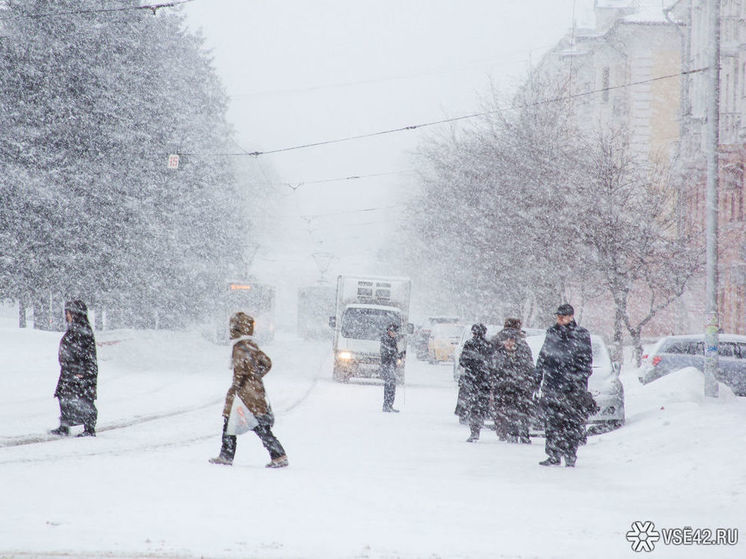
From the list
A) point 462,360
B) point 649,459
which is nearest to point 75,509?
point 649,459

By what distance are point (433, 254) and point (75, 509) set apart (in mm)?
51037

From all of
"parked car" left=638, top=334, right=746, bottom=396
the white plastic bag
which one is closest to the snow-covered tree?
"parked car" left=638, top=334, right=746, bottom=396

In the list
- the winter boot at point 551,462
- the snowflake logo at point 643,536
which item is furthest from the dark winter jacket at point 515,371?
the snowflake logo at point 643,536

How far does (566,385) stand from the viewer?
12.3 m

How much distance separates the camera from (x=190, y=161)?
4328 cm

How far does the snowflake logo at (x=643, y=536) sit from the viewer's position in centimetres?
728

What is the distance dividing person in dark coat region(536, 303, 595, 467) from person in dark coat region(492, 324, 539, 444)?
2.89 metres

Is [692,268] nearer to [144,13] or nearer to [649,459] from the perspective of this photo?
[649,459]

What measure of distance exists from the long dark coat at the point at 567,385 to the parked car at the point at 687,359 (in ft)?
41.6

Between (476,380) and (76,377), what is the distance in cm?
572

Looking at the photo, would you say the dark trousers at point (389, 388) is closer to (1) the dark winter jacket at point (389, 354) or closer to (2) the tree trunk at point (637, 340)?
(1) the dark winter jacket at point (389, 354)

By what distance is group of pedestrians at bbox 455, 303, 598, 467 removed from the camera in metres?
12.3

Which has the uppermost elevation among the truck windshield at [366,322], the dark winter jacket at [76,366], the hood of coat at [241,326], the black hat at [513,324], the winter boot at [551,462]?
the truck windshield at [366,322]

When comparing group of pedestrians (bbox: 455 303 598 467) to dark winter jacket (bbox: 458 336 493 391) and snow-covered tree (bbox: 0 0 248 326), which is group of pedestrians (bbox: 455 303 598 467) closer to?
dark winter jacket (bbox: 458 336 493 391)
